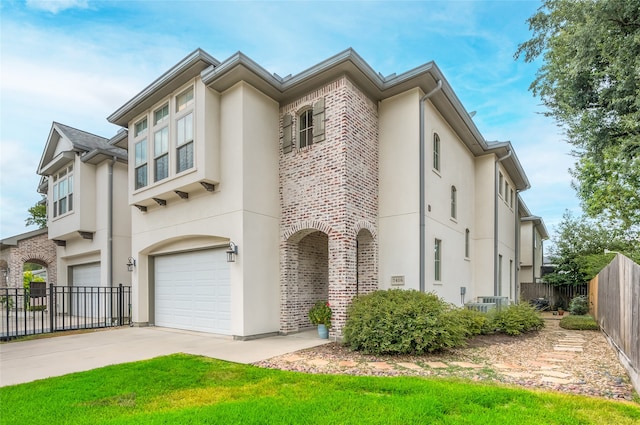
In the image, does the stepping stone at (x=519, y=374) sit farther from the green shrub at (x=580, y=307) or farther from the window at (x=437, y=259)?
the green shrub at (x=580, y=307)

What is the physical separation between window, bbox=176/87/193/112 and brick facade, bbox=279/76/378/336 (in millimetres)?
2487

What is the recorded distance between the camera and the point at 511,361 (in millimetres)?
6887

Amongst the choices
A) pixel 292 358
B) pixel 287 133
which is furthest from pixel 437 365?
pixel 287 133

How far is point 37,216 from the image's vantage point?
29.0 m

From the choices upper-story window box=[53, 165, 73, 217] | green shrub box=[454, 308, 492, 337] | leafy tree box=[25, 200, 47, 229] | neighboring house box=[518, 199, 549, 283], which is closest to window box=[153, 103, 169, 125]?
upper-story window box=[53, 165, 73, 217]

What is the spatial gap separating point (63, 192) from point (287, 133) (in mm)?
11407

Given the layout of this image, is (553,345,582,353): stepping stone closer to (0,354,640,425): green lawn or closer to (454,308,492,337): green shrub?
(454,308,492,337): green shrub

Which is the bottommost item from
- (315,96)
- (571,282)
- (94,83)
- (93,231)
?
(571,282)

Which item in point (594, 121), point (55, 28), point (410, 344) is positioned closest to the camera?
point (410, 344)

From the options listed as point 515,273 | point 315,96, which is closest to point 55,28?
point 315,96

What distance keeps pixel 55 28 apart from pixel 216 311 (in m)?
8.06

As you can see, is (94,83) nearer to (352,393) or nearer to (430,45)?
(430,45)

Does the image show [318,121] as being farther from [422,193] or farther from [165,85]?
[165,85]

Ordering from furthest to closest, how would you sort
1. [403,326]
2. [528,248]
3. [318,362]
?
[528,248] < [403,326] < [318,362]
